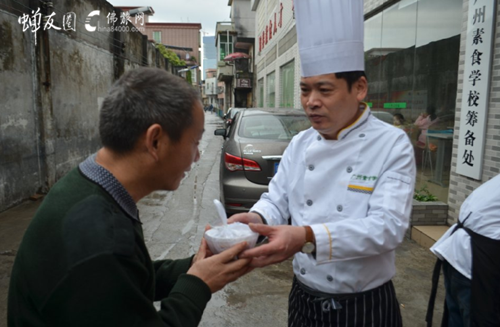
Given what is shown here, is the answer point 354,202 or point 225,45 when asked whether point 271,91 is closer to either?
point 354,202

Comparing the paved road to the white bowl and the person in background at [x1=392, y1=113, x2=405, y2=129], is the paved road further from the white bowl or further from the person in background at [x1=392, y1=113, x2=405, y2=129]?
the person in background at [x1=392, y1=113, x2=405, y2=129]

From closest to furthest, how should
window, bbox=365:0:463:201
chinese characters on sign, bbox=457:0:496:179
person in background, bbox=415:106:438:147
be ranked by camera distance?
chinese characters on sign, bbox=457:0:496:179 < window, bbox=365:0:463:201 < person in background, bbox=415:106:438:147

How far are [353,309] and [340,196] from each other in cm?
45

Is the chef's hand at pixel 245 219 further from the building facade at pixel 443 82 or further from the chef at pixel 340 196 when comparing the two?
the building facade at pixel 443 82

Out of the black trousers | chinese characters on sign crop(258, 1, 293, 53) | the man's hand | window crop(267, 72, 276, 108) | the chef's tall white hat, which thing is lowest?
the black trousers

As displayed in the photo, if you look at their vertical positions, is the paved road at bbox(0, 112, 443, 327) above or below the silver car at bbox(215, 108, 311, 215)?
below

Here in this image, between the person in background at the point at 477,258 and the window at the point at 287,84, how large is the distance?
12.8 m

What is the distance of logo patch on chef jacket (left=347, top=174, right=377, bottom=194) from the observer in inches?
58.2

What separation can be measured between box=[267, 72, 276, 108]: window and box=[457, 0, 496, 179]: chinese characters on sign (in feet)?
49.1

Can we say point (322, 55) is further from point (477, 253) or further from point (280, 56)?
point (280, 56)

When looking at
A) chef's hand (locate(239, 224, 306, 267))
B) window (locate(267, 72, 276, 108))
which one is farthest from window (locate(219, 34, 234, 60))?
chef's hand (locate(239, 224, 306, 267))

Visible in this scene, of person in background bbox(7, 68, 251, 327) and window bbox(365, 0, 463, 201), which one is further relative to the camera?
window bbox(365, 0, 463, 201)

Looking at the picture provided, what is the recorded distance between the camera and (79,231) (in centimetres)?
101

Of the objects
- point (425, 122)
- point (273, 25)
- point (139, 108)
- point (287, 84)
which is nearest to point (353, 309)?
point (139, 108)
